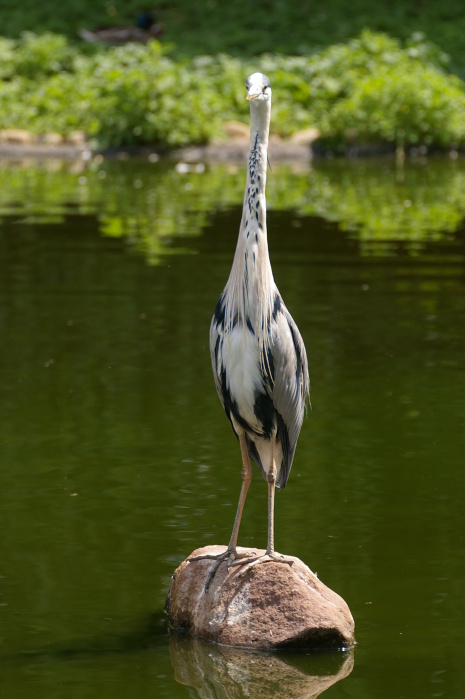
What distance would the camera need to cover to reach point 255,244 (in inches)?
222

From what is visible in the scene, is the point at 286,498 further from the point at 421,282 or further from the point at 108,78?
the point at 108,78

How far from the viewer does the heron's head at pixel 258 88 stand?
5.63 metres

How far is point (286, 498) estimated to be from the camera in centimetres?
779

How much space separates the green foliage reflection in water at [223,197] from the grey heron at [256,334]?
9.16m

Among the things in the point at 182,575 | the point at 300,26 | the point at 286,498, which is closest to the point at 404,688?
the point at 182,575

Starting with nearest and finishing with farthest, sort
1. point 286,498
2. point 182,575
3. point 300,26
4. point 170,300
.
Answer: point 182,575 → point 286,498 → point 170,300 → point 300,26

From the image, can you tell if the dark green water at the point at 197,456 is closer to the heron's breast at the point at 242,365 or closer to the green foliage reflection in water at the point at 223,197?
the green foliage reflection in water at the point at 223,197

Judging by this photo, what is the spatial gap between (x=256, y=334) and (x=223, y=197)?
14.6m

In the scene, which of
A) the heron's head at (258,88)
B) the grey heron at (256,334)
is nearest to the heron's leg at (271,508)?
the grey heron at (256,334)

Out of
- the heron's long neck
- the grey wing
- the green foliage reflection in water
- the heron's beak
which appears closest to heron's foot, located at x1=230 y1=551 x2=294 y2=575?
the grey wing

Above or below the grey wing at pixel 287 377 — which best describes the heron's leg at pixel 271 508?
below

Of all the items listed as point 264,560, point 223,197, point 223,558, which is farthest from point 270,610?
point 223,197

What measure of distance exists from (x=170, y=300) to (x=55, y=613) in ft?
23.1

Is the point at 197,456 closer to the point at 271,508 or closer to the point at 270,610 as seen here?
the point at 271,508
